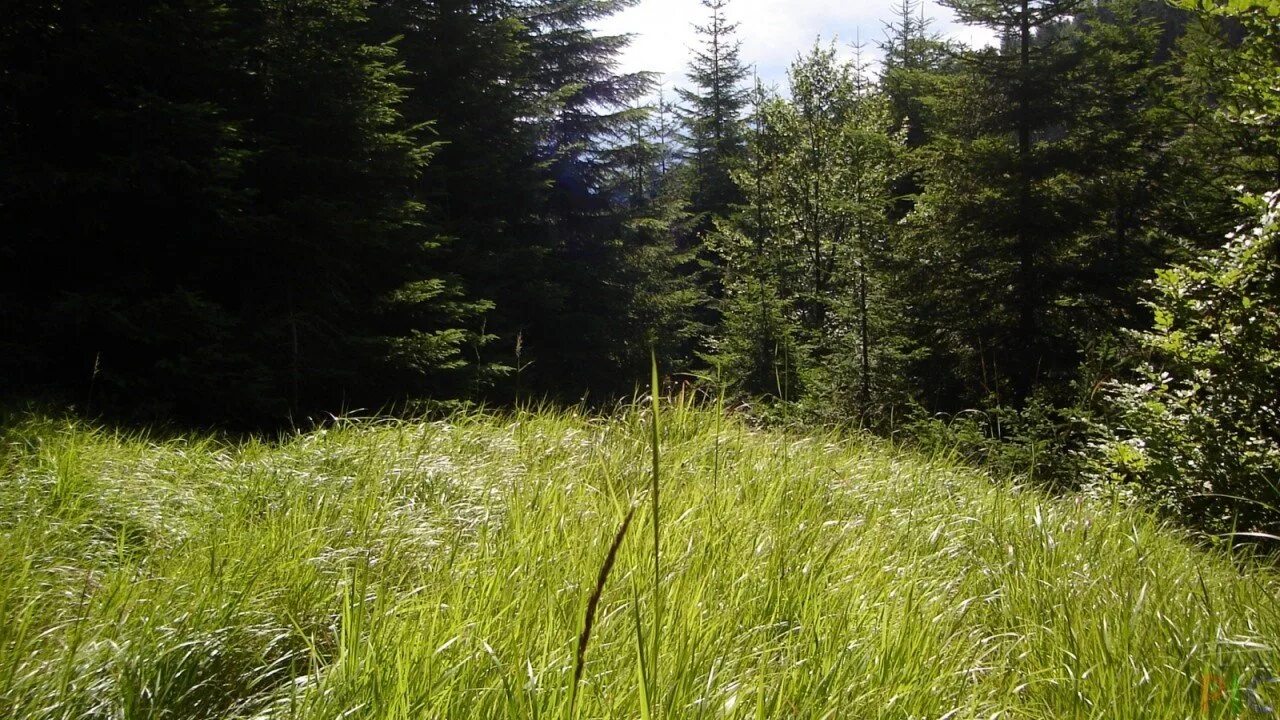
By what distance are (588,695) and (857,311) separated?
10.8m

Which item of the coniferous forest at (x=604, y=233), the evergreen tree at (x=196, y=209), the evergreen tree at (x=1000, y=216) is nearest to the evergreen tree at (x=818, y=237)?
the coniferous forest at (x=604, y=233)

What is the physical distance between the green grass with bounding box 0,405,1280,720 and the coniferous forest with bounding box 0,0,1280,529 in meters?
0.73

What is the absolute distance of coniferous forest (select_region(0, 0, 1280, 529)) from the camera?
17.3 feet

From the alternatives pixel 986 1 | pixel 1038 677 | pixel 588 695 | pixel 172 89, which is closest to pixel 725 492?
pixel 1038 677

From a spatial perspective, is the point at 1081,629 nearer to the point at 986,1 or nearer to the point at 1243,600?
the point at 1243,600

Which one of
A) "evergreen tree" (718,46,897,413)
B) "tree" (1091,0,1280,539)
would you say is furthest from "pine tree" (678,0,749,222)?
"tree" (1091,0,1280,539)

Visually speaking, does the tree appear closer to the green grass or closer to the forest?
the forest

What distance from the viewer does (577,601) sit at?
163 centimetres

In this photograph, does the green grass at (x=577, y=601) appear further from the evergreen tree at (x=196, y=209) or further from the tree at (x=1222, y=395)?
the evergreen tree at (x=196, y=209)

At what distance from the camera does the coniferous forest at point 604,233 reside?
5273 millimetres

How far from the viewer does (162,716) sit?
1360mm

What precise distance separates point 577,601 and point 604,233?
15.7 metres

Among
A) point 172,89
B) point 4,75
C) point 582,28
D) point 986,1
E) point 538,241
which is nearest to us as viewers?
point 4,75

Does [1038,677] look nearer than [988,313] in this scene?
Yes
